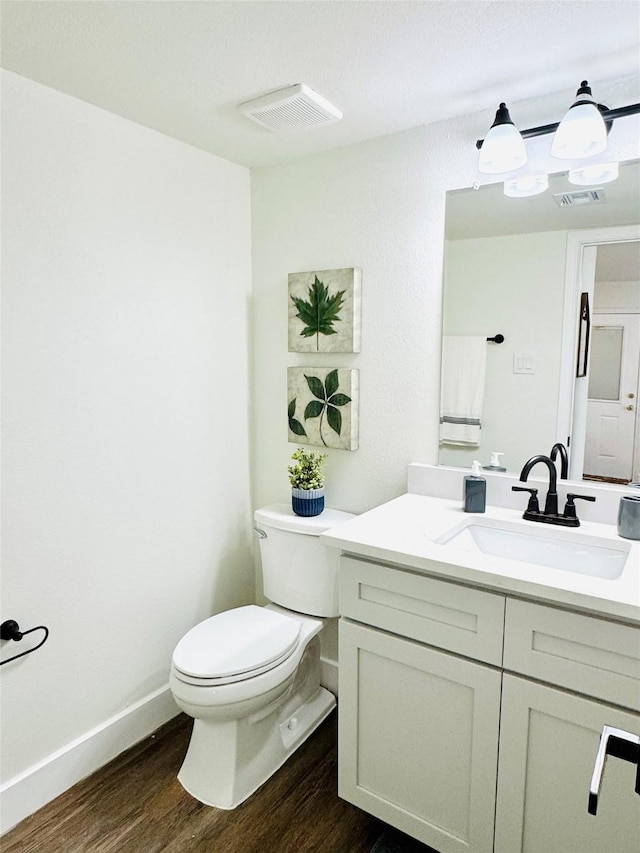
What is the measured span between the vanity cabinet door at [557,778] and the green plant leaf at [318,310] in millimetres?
1372

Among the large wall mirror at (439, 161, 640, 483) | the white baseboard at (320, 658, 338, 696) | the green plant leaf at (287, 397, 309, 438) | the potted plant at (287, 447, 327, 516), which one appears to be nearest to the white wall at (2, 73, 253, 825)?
the green plant leaf at (287, 397, 309, 438)

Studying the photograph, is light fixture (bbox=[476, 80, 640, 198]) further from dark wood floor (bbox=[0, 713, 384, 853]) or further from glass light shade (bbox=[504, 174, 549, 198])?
dark wood floor (bbox=[0, 713, 384, 853])

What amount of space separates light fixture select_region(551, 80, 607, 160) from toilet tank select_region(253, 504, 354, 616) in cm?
141

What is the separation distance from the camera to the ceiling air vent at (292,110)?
1679 mm

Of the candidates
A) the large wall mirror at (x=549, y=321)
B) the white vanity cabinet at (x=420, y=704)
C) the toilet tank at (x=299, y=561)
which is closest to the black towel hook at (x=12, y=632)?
the toilet tank at (x=299, y=561)

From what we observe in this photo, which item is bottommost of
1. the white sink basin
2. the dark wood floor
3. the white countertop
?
the dark wood floor

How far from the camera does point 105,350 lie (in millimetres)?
1895

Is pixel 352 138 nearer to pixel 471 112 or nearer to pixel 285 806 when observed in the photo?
pixel 471 112

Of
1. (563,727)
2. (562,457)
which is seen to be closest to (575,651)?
(563,727)

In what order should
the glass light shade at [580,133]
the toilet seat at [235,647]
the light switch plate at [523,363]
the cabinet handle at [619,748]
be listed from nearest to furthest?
the cabinet handle at [619,748] → the glass light shade at [580,133] → the toilet seat at [235,647] → the light switch plate at [523,363]

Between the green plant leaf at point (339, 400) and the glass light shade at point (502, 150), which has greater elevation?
the glass light shade at point (502, 150)

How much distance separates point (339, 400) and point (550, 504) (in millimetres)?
856

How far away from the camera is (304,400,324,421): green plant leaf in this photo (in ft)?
7.45

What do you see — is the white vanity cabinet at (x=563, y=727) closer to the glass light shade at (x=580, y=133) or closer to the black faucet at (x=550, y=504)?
the black faucet at (x=550, y=504)
